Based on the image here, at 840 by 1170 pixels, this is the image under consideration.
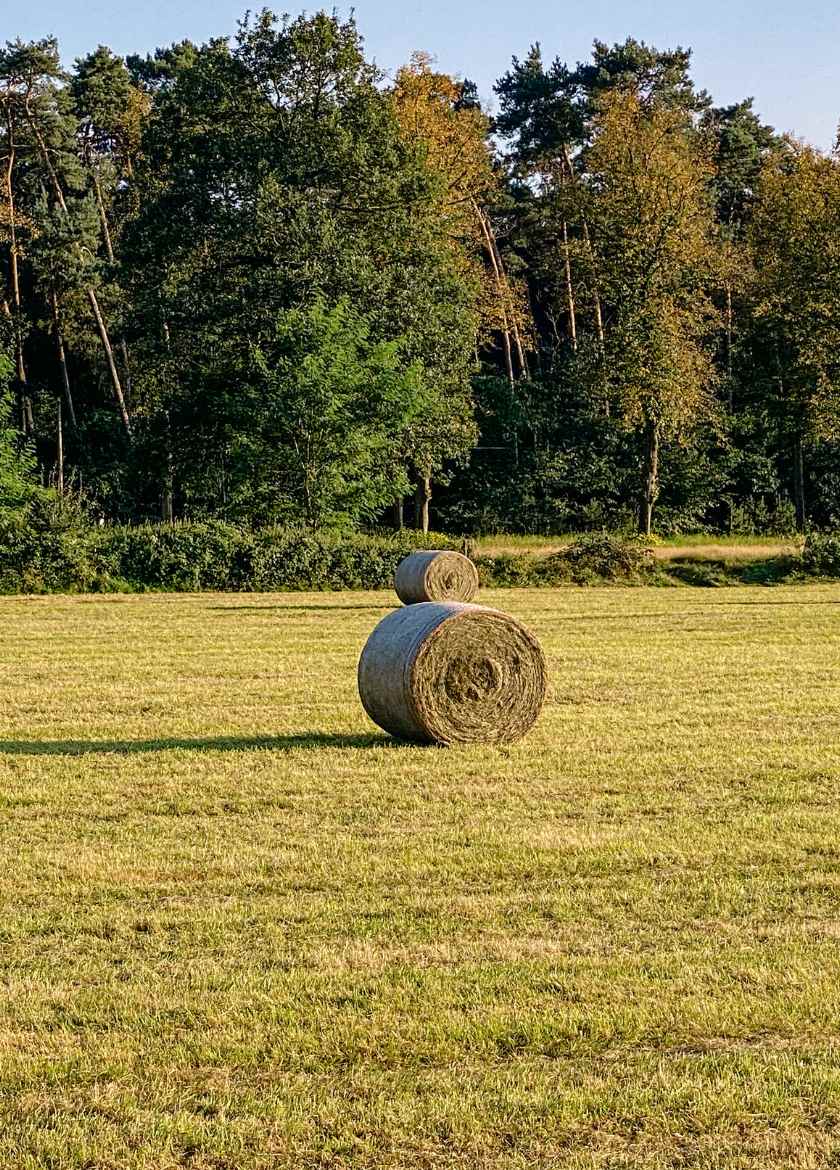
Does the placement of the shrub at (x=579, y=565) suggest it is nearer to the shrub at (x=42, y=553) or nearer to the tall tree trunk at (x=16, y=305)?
the shrub at (x=42, y=553)

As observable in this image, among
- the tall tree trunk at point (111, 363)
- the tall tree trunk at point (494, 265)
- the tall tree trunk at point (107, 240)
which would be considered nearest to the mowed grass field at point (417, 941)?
the tall tree trunk at point (111, 363)

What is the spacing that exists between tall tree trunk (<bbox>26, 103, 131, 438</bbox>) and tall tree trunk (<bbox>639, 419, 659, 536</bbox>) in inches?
751

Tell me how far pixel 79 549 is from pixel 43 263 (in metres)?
25.3

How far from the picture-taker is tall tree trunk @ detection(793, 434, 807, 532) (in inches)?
2208

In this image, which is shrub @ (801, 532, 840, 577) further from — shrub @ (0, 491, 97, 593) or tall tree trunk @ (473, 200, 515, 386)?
tall tree trunk @ (473, 200, 515, 386)

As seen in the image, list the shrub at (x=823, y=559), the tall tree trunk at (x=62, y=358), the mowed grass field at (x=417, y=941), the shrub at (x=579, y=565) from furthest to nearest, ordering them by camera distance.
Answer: the tall tree trunk at (x=62, y=358), the shrub at (x=823, y=559), the shrub at (x=579, y=565), the mowed grass field at (x=417, y=941)

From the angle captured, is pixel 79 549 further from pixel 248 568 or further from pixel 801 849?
pixel 801 849

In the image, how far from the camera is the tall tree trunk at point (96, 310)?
5556 cm

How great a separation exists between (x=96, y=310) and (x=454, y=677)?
46328mm

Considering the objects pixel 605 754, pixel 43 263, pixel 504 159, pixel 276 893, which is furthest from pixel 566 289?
pixel 276 893

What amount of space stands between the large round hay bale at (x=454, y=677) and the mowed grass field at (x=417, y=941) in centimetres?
35

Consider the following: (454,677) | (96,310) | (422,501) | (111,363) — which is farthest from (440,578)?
(96,310)

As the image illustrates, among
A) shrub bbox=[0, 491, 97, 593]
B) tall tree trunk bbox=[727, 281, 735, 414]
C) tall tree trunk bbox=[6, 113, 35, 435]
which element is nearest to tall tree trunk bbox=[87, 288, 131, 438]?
tall tree trunk bbox=[6, 113, 35, 435]

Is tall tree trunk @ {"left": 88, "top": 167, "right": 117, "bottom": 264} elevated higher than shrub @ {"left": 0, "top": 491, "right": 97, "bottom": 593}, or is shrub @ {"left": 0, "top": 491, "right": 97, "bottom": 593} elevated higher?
tall tree trunk @ {"left": 88, "top": 167, "right": 117, "bottom": 264}
